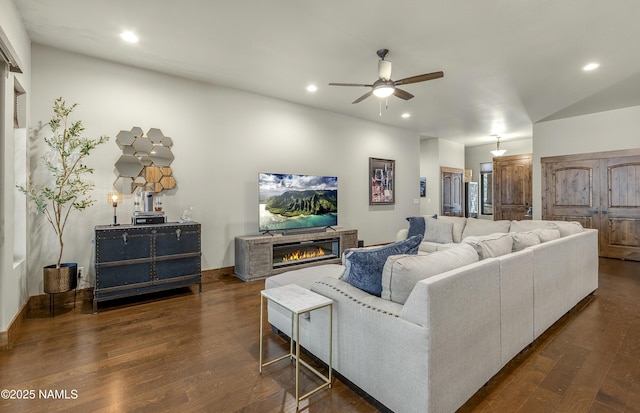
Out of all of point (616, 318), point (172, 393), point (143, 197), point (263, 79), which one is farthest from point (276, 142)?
point (616, 318)

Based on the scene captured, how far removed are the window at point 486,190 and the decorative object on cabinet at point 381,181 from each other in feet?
14.8

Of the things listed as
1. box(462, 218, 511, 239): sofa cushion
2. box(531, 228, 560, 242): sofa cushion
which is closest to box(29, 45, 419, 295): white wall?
box(462, 218, 511, 239): sofa cushion

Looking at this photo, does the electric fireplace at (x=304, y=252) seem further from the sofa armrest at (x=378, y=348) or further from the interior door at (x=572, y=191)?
the interior door at (x=572, y=191)

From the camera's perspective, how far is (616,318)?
3031mm

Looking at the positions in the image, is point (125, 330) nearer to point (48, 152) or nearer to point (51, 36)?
point (48, 152)

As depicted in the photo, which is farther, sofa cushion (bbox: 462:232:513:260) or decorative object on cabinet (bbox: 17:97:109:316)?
decorative object on cabinet (bbox: 17:97:109:316)

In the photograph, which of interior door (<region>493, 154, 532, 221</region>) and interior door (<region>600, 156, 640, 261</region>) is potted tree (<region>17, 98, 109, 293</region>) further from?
interior door (<region>493, 154, 532, 221</region>)

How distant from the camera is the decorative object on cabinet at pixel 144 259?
131 inches

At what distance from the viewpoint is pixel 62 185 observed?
10.7 ft

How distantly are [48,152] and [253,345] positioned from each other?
3.22 metres

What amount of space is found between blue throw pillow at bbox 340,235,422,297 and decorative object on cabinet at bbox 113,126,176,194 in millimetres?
3190

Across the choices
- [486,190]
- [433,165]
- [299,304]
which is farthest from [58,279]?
[486,190]

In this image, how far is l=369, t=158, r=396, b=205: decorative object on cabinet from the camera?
6.80m

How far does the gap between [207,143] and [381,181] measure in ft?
13.0
